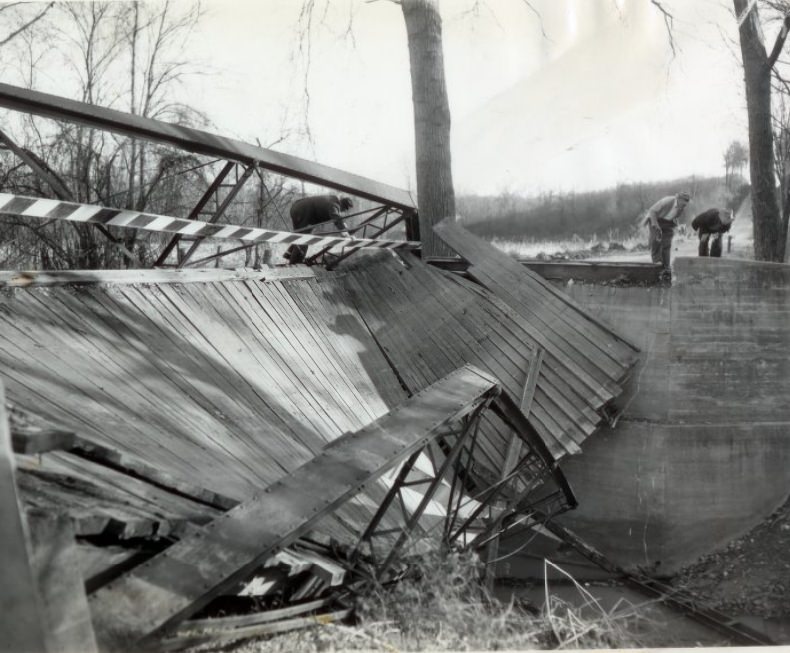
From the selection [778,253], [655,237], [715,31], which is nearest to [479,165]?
[655,237]

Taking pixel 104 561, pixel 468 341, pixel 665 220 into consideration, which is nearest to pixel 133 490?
pixel 104 561

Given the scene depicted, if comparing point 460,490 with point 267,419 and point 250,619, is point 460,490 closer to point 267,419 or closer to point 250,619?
point 267,419

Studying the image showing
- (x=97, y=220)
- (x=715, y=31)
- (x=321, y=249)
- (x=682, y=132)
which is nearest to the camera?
(x=97, y=220)

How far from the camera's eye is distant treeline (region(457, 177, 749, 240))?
980 centimetres

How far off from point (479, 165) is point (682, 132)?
3169mm

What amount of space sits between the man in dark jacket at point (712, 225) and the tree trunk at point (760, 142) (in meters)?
0.40

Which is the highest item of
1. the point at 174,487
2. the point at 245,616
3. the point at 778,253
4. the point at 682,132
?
the point at 682,132

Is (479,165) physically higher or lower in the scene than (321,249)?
higher

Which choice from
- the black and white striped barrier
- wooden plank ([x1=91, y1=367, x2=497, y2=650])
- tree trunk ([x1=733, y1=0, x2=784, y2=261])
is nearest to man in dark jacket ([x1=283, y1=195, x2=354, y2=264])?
the black and white striped barrier

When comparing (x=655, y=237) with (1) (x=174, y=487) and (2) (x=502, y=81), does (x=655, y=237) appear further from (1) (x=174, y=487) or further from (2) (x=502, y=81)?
(1) (x=174, y=487)

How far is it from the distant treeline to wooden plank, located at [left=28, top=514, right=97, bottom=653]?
9064mm

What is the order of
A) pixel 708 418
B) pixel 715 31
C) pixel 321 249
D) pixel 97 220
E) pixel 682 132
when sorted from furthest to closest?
1. pixel 321 249
2. pixel 708 418
3. pixel 682 132
4. pixel 715 31
5. pixel 97 220

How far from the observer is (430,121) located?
9.17 meters

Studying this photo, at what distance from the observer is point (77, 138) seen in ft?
29.3
